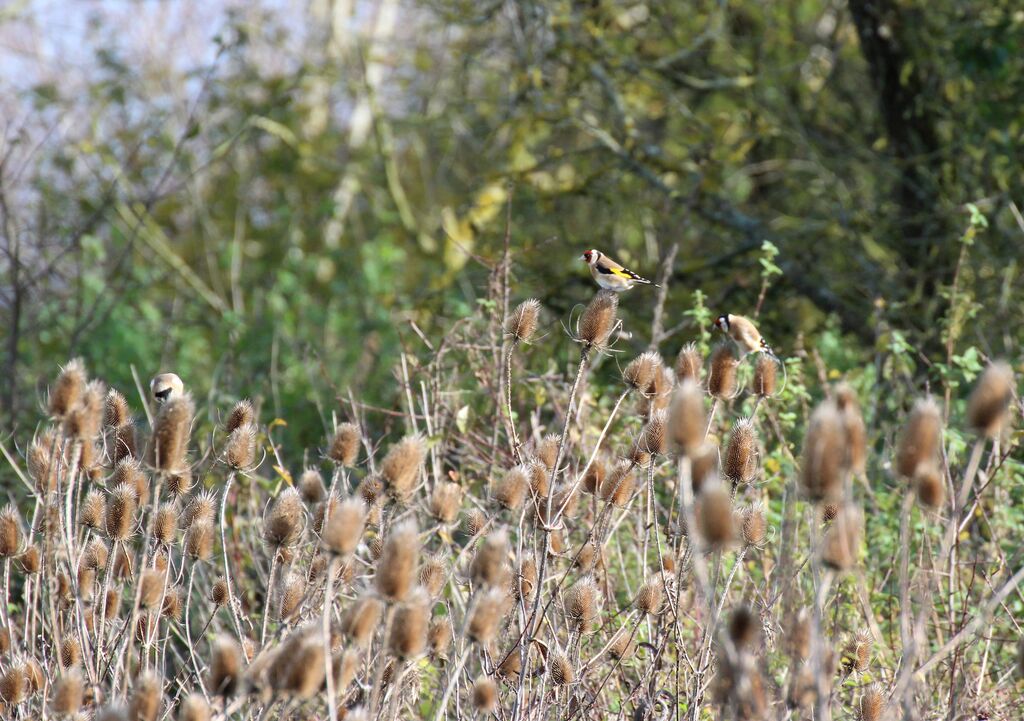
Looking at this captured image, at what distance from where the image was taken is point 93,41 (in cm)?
1324

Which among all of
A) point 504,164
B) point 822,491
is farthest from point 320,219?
point 822,491

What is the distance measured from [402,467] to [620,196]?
5.68 m

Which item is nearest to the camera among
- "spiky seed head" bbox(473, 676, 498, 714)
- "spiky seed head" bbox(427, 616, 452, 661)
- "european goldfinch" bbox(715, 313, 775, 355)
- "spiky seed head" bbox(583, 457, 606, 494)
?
"spiky seed head" bbox(473, 676, 498, 714)

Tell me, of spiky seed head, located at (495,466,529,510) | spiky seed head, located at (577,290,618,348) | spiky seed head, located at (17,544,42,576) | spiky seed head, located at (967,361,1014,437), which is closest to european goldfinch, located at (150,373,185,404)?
spiky seed head, located at (17,544,42,576)

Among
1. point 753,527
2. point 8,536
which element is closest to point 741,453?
point 753,527

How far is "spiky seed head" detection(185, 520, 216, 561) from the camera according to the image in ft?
10.8

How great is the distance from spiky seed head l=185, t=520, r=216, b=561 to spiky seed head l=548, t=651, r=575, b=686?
0.97 metres

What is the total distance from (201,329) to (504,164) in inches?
131

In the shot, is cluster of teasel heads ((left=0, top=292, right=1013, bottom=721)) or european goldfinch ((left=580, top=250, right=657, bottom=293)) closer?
cluster of teasel heads ((left=0, top=292, right=1013, bottom=721))

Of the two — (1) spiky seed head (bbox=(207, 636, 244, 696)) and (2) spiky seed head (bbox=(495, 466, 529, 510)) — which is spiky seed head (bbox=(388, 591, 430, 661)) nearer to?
(1) spiky seed head (bbox=(207, 636, 244, 696))

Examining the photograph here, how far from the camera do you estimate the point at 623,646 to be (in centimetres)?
357

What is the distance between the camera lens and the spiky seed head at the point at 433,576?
3.19 m

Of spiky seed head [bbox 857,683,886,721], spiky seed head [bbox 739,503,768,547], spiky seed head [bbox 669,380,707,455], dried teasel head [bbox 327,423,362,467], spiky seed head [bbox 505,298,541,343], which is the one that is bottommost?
spiky seed head [bbox 857,683,886,721]

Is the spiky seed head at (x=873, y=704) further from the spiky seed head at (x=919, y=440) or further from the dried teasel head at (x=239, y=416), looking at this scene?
the dried teasel head at (x=239, y=416)
